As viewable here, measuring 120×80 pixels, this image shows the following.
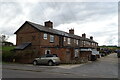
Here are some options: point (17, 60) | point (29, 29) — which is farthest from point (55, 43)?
point (17, 60)

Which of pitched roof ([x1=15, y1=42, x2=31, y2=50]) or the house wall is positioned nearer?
pitched roof ([x1=15, y1=42, x2=31, y2=50])

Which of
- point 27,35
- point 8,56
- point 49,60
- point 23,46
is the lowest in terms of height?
point 49,60

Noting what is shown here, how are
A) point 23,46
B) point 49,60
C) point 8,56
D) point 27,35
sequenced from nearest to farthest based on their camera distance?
point 49,60
point 8,56
point 23,46
point 27,35

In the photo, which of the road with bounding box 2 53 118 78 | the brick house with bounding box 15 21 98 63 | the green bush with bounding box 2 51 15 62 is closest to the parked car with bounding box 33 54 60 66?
the brick house with bounding box 15 21 98 63

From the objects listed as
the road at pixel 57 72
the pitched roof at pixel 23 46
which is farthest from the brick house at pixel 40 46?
the road at pixel 57 72

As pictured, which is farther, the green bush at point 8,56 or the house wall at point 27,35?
the house wall at point 27,35

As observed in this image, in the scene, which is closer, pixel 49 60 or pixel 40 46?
pixel 49 60

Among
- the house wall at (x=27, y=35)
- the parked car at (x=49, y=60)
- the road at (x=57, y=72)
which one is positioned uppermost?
the house wall at (x=27, y=35)

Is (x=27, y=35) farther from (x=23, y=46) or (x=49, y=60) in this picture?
(x=49, y=60)

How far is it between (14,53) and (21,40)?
502 cm

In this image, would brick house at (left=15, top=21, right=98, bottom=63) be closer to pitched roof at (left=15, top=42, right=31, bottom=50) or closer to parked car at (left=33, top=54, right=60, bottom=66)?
pitched roof at (left=15, top=42, right=31, bottom=50)

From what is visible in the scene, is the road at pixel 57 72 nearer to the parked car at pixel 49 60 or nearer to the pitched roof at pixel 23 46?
the parked car at pixel 49 60

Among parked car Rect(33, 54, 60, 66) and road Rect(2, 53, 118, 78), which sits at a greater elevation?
parked car Rect(33, 54, 60, 66)

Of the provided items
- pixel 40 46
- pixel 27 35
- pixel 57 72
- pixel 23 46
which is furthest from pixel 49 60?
pixel 27 35
